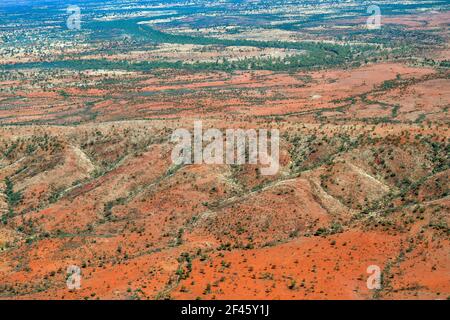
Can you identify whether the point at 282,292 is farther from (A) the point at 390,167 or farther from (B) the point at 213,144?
(B) the point at 213,144

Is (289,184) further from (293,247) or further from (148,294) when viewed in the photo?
(148,294)

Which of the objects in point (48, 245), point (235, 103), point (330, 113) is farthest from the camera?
point (235, 103)

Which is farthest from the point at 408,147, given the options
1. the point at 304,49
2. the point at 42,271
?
the point at 304,49

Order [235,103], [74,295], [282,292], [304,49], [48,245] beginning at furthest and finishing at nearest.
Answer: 1. [304,49]
2. [235,103]
3. [48,245]
4. [74,295]
5. [282,292]

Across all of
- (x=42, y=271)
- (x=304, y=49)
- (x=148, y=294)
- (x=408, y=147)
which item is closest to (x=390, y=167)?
(x=408, y=147)

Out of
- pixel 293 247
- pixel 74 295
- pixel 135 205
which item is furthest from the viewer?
pixel 135 205

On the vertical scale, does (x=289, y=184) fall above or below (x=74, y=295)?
above

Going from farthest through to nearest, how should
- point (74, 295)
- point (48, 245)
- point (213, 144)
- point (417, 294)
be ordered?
point (213, 144)
point (48, 245)
point (74, 295)
point (417, 294)

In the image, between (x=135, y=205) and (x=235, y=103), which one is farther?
(x=235, y=103)

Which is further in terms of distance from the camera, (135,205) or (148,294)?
(135,205)
